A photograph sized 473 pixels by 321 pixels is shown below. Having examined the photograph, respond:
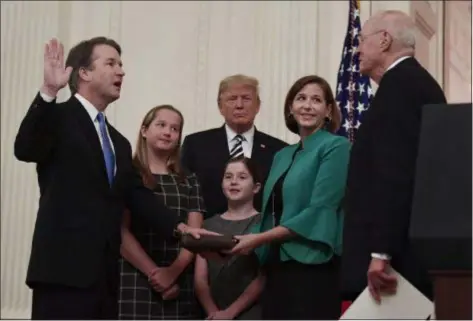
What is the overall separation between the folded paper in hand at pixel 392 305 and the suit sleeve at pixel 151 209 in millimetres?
1394

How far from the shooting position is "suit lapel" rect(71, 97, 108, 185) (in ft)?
14.0

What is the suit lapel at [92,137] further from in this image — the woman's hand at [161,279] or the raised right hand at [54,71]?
the woman's hand at [161,279]

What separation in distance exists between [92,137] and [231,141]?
128 cm

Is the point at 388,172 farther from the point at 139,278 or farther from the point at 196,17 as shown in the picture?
the point at 196,17

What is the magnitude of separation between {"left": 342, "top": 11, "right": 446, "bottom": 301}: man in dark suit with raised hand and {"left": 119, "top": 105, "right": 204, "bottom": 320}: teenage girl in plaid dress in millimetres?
1302

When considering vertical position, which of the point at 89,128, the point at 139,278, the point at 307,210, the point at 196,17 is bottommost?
the point at 139,278

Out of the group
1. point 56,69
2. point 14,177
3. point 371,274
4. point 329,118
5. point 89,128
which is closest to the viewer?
point 371,274

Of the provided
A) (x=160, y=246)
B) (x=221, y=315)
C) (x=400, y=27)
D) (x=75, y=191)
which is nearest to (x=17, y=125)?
(x=160, y=246)

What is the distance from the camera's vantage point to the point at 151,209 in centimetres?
474

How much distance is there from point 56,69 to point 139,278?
1.26m

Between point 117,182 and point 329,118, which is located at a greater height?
point 329,118

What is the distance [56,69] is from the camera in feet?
13.3

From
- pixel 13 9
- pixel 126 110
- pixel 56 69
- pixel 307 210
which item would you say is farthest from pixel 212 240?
pixel 13 9

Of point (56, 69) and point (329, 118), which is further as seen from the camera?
point (329, 118)
